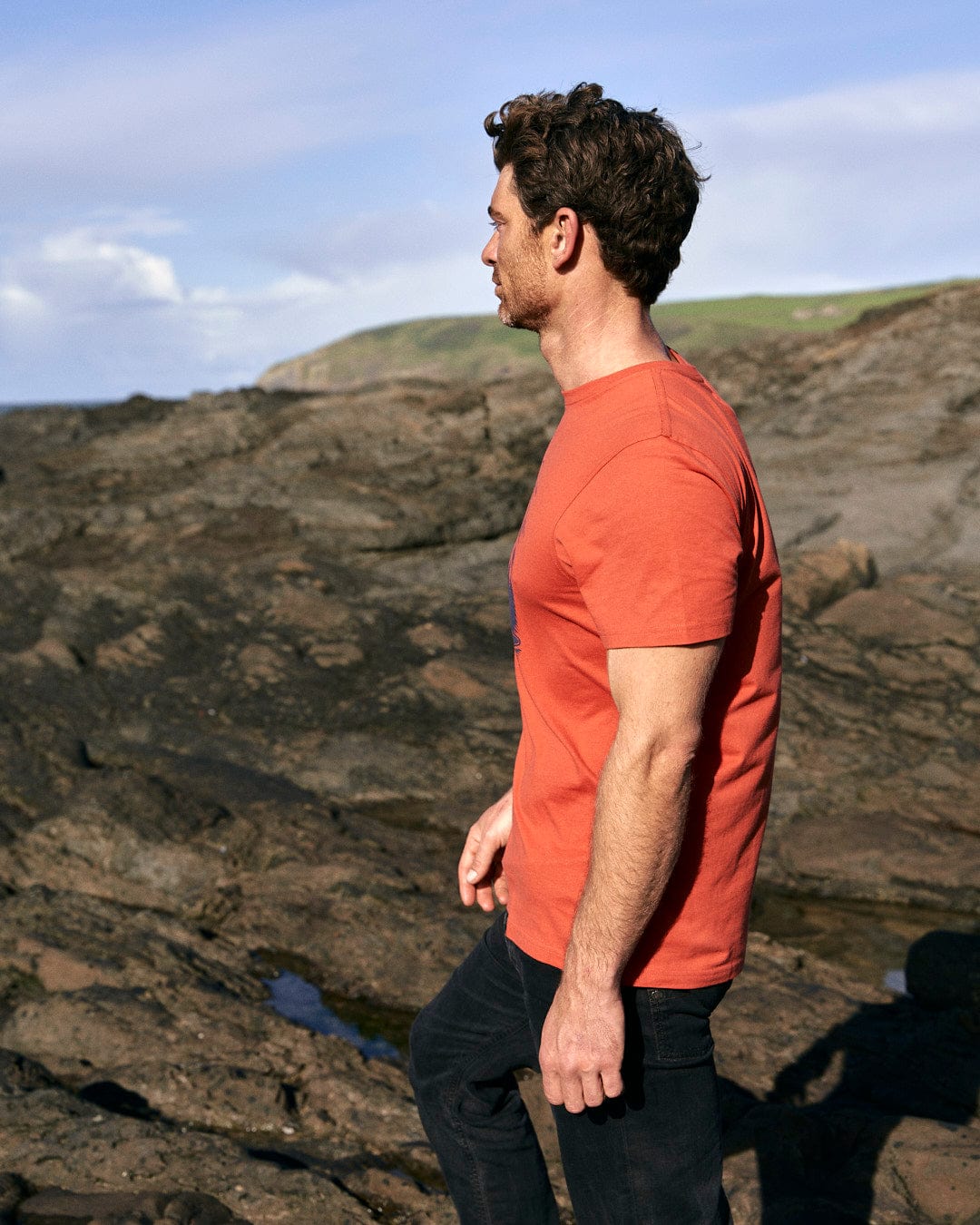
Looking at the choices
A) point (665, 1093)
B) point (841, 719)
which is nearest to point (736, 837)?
point (665, 1093)

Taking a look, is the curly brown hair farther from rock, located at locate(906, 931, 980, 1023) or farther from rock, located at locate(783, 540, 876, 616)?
rock, located at locate(783, 540, 876, 616)

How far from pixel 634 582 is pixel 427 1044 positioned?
1227 millimetres

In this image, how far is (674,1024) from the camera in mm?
1943

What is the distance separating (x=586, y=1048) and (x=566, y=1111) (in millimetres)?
246

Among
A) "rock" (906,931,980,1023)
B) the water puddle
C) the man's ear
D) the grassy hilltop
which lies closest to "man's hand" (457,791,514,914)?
the man's ear

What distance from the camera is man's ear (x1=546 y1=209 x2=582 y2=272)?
6.47 ft

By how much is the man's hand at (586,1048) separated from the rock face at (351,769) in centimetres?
157

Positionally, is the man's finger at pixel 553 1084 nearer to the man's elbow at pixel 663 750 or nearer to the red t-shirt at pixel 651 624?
the red t-shirt at pixel 651 624

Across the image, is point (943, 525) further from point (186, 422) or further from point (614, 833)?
point (614, 833)

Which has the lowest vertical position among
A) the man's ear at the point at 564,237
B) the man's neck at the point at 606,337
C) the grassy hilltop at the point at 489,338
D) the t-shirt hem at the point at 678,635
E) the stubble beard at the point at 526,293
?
the t-shirt hem at the point at 678,635

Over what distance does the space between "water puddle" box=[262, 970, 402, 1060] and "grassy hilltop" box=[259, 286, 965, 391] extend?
184 ft

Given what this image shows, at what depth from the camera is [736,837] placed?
198 cm

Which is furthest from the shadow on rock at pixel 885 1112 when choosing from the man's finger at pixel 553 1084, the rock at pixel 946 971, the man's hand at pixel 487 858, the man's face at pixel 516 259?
the man's face at pixel 516 259

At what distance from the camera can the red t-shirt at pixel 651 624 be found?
174 centimetres
